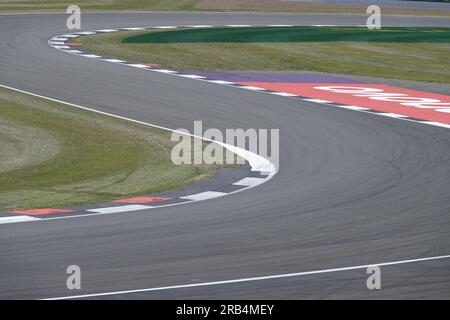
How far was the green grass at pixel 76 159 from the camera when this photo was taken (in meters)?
14.5

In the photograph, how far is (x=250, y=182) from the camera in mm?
15250

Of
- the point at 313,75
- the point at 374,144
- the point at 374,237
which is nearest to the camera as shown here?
the point at 374,237

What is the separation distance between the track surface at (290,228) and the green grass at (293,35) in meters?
12.9

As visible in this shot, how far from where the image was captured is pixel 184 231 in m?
12.1

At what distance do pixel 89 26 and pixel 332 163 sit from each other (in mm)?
22664

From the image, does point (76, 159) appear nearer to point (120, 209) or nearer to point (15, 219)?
point (120, 209)

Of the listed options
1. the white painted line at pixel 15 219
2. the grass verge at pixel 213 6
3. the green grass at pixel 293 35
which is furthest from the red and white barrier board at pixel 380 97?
the grass verge at pixel 213 6

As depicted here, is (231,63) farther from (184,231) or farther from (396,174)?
(184,231)

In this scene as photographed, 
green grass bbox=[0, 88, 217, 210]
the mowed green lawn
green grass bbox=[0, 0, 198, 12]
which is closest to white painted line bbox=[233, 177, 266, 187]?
green grass bbox=[0, 88, 217, 210]

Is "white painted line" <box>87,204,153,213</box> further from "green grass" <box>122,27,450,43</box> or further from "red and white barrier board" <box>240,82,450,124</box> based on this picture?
"green grass" <box>122,27,450,43</box>

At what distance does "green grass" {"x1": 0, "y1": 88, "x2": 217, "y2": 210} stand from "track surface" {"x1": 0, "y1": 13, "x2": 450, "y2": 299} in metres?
1.13

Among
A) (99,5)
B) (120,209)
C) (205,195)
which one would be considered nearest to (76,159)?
(205,195)

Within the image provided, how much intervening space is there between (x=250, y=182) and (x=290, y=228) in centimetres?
292
